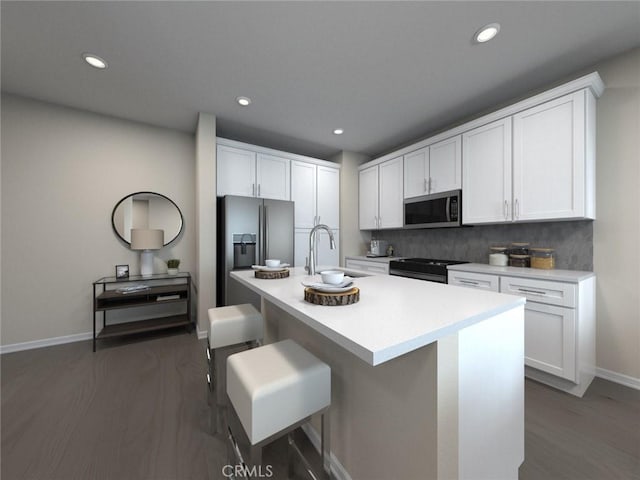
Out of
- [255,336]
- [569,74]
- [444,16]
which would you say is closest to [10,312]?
[255,336]

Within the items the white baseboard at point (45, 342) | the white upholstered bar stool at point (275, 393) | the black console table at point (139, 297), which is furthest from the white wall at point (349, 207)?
the white baseboard at point (45, 342)

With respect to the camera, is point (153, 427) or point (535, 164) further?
point (535, 164)

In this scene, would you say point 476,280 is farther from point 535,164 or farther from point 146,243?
point 146,243

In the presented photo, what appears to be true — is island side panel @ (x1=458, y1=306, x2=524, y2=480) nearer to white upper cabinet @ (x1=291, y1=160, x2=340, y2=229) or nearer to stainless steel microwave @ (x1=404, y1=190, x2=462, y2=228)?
stainless steel microwave @ (x1=404, y1=190, x2=462, y2=228)

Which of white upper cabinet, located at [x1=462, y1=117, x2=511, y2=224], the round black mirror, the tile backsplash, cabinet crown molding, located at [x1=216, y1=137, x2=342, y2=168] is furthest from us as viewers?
cabinet crown molding, located at [x1=216, y1=137, x2=342, y2=168]

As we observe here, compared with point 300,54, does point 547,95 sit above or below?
below

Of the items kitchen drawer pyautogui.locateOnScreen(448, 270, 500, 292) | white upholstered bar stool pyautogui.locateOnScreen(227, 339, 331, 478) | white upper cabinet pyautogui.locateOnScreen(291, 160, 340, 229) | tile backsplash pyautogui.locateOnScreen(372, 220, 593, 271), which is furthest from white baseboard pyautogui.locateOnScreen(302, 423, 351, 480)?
white upper cabinet pyautogui.locateOnScreen(291, 160, 340, 229)

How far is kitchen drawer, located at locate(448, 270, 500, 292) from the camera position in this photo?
2.18 m

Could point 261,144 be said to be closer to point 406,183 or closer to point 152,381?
point 406,183

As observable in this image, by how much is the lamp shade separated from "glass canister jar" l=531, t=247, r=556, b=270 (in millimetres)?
4040

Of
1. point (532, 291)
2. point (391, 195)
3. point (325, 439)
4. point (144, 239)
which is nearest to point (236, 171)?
point (144, 239)

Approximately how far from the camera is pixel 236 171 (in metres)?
3.18

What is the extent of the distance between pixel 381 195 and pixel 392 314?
322 cm

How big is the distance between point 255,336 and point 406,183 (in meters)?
2.86
